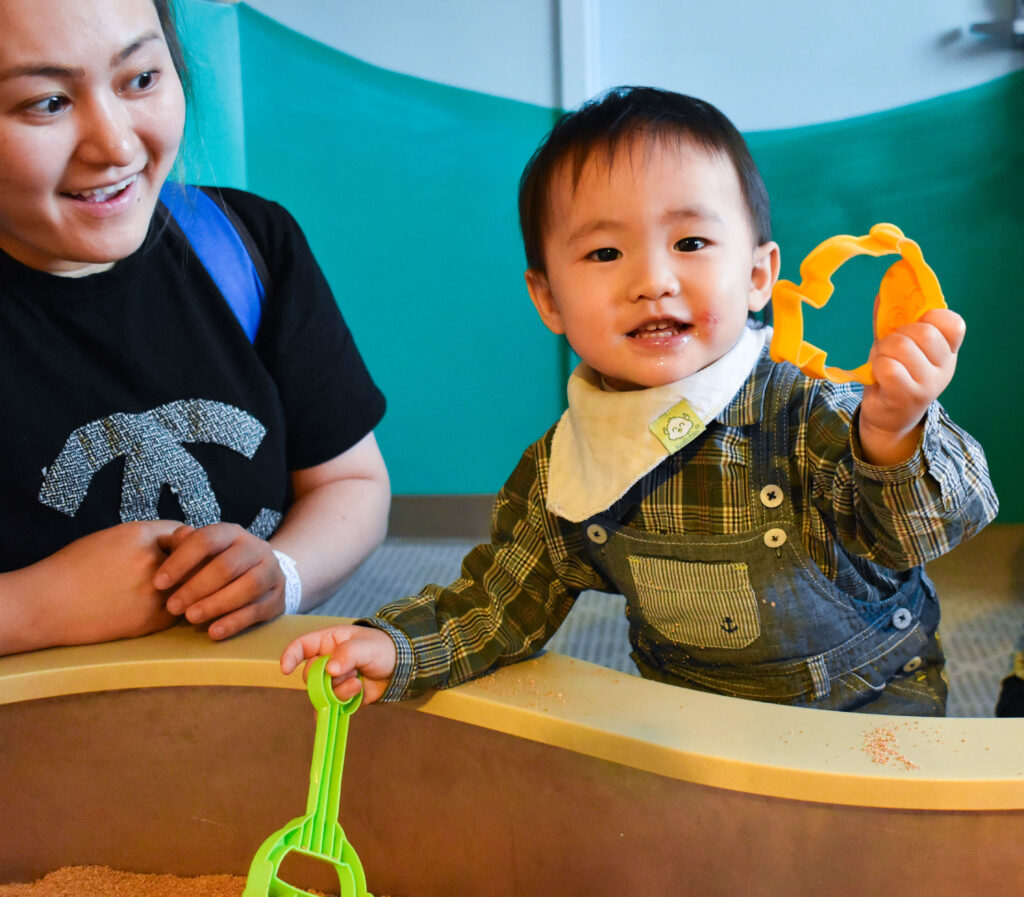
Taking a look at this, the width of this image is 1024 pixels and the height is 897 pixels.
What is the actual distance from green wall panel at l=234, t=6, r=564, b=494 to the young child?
131 centimetres

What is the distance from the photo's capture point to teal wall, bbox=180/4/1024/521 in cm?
186

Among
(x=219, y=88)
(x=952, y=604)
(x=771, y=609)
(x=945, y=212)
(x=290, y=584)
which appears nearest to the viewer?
(x=771, y=609)

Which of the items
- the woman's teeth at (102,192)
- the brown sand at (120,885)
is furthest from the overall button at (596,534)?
the woman's teeth at (102,192)

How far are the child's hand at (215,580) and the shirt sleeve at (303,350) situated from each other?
0.85ft

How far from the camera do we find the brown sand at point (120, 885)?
0.67 metres

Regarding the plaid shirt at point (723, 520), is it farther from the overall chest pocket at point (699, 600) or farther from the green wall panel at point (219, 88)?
the green wall panel at point (219, 88)

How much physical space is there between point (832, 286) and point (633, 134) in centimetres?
23

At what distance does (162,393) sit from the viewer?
0.89 metres

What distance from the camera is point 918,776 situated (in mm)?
490

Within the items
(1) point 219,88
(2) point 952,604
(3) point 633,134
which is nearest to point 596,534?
(3) point 633,134

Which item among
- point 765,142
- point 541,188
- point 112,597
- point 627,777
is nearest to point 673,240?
point 541,188

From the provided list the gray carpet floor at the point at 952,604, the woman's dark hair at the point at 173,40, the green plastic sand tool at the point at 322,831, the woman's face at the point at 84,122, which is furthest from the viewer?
the gray carpet floor at the point at 952,604

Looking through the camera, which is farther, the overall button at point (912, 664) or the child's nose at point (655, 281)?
the overall button at point (912, 664)

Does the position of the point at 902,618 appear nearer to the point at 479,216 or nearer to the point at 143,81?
the point at 143,81
